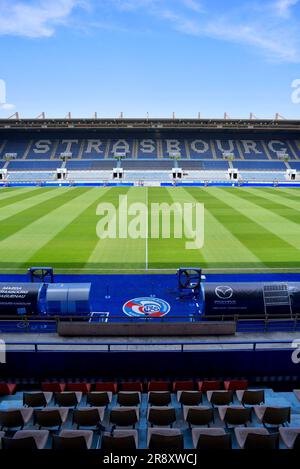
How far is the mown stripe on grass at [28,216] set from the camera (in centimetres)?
2389

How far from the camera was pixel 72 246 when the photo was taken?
67.5 feet

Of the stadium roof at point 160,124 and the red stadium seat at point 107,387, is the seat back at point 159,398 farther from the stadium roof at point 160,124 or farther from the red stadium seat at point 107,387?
the stadium roof at point 160,124

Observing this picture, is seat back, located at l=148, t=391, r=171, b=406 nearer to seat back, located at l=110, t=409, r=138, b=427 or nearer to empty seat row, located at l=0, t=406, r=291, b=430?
empty seat row, located at l=0, t=406, r=291, b=430

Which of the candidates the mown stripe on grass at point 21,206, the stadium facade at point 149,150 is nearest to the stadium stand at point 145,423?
the mown stripe on grass at point 21,206

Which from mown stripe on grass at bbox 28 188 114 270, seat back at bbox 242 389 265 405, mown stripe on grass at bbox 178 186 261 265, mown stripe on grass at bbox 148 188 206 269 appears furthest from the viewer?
mown stripe on grass at bbox 178 186 261 265

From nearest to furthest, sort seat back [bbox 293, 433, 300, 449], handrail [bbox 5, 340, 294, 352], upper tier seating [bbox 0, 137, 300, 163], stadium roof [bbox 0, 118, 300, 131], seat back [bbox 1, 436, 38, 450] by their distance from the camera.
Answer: seat back [bbox 1, 436, 38, 450] → seat back [bbox 293, 433, 300, 449] → handrail [bbox 5, 340, 294, 352] → upper tier seating [bbox 0, 137, 300, 163] → stadium roof [bbox 0, 118, 300, 131]

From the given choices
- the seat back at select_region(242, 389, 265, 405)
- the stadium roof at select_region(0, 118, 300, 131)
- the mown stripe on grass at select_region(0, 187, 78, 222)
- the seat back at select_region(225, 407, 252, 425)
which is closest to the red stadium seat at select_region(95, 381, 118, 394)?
the seat back at select_region(225, 407, 252, 425)

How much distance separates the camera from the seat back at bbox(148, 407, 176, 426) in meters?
6.29

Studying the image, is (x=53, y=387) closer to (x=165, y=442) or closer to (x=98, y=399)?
(x=98, y=399)

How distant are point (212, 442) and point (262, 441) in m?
0.75

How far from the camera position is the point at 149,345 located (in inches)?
347

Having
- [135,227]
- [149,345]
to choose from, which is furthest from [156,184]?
[149,345]

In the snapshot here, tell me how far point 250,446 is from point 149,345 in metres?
3.82

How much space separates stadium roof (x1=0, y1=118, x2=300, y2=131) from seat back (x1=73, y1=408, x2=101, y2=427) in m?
67.4
